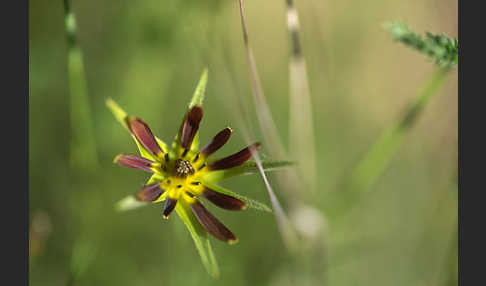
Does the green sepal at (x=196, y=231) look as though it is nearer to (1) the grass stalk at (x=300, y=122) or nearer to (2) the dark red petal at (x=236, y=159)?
(2) the dark red petal at (x=236, y=159)

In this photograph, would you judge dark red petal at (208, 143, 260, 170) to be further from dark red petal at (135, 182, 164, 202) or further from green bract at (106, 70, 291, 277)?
dark red petal at (135, 182, 164, 202)

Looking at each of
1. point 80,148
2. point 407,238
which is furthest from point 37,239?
point 407,238

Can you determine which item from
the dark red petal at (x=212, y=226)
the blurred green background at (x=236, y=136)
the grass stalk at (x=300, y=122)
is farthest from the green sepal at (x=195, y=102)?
the grass stalk at (x=300, y=122)

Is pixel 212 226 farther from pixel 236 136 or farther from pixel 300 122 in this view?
pixel 236 136

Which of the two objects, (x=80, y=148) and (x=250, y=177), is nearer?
(x=80, y=148)

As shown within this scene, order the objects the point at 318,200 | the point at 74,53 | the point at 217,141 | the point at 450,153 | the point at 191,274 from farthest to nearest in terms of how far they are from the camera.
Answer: the point at 450,153 < the point at 318,200 < the point at 191,274 < the point at 74,53 < the point at 217,141

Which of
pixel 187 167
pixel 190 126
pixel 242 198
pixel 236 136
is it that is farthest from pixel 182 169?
pixel 236 136

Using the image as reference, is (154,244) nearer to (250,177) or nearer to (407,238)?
(250,177)
